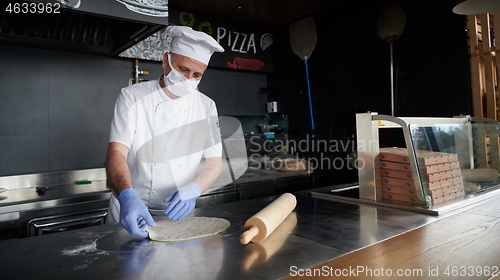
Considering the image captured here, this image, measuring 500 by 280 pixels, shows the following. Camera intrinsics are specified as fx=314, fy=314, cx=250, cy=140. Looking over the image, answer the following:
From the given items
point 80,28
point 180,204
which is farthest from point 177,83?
point 80,28

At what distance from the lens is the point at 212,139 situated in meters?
1.86

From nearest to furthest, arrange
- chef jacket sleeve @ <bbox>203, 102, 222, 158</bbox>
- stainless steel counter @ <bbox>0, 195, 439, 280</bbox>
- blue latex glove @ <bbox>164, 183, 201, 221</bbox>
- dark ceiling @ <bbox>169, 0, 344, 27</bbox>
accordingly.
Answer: stainless steel counter @ <bbox>0, 195, 439, 280</bbox> → blue latex glove @ <bbox>164, 183, 201, 221</bbox> → chef jacket sleeve @ <bbox>203, 102, 222, 158</bbox> → dark ceiling @ <bbox>169, 0, 344, 27</bbox>

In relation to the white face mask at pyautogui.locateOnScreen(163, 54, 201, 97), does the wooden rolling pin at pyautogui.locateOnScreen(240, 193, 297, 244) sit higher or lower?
lower

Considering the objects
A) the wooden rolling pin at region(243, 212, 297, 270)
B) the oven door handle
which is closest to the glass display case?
the wooden rolling pin at region(243, 212, 297, 270)

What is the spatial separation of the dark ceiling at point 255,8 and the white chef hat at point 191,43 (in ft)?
7.02

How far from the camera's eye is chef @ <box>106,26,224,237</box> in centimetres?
156

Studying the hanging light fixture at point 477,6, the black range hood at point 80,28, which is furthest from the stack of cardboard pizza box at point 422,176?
the black range hood at point 80,28

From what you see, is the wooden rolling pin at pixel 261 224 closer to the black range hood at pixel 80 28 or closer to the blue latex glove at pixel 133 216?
the blue latex glove at pixel 133 216

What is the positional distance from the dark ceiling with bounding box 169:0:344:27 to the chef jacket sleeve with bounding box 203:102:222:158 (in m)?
2.12

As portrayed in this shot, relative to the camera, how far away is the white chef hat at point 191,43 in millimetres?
1554

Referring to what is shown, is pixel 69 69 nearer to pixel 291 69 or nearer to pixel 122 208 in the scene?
pixel 122 208

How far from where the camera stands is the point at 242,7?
3723 mm

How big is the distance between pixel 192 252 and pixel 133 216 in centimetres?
28

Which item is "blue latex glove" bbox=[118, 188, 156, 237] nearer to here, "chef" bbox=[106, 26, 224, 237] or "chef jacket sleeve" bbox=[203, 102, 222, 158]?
"chef" bbox=[106, 26, 224, 237]
